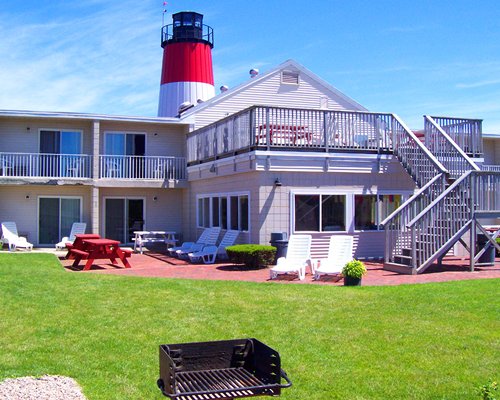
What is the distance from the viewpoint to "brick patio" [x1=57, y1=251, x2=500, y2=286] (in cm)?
1321

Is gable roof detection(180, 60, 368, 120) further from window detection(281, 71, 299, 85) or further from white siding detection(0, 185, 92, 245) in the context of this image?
white siding detection(0, 185, 92, 245)

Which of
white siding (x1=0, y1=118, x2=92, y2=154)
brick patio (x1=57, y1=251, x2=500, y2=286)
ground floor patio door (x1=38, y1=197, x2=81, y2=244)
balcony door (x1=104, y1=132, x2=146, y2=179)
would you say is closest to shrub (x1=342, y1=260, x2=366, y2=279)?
brick patio (x1=57, y1=251, x2=500, y2=286)

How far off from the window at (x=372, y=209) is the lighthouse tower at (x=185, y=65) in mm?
16666

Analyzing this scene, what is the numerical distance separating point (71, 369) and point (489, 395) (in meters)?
4.08

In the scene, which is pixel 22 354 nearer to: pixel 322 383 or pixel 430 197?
pixel 322 383

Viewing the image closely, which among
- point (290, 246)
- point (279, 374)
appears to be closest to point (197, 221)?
point (290, 246)

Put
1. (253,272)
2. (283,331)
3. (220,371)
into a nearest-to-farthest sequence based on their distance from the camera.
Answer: (220,371), (283,331), (253,272)

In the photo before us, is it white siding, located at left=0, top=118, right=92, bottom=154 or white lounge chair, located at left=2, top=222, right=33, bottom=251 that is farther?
white siding, located at left=0, top=118, right=92, bottom=154

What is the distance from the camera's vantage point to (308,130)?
17.3 meters

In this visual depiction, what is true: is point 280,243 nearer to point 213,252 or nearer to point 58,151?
point 213,252

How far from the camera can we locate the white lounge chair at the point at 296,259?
1364cm

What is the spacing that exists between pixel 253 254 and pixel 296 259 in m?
1.48

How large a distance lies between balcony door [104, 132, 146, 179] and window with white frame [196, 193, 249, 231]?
3102mm

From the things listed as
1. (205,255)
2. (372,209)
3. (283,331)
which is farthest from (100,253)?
(283,331)
